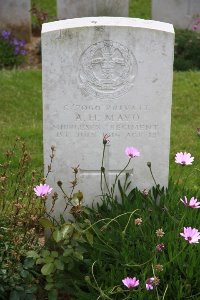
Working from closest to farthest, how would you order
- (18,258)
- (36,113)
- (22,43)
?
(18,258) → (36,113) → (22,43)

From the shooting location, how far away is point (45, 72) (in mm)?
4145

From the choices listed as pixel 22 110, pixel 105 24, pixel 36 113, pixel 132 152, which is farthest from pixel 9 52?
pixel 132 152

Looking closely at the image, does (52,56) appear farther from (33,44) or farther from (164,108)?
(33,44)

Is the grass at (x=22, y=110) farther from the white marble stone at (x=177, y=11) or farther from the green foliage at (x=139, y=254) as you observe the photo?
the white marble stone at (x=177, y=11)

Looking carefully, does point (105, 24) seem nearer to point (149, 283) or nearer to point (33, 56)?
point (149, 283)

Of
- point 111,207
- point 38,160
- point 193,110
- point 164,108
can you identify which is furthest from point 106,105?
point 193,110

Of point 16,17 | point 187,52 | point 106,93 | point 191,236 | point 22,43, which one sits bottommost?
point 191,236

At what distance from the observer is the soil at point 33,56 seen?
10.1 metres

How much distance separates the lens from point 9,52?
9.88 metres

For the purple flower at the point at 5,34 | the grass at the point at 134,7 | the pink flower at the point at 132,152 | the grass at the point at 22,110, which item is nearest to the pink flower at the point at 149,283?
the pink flower at the point at 132,152

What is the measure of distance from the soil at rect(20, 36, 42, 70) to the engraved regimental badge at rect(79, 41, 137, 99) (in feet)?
19.2

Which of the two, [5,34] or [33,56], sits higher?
[5,34]

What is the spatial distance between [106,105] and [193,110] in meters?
3.55

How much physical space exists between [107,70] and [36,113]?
357cm
